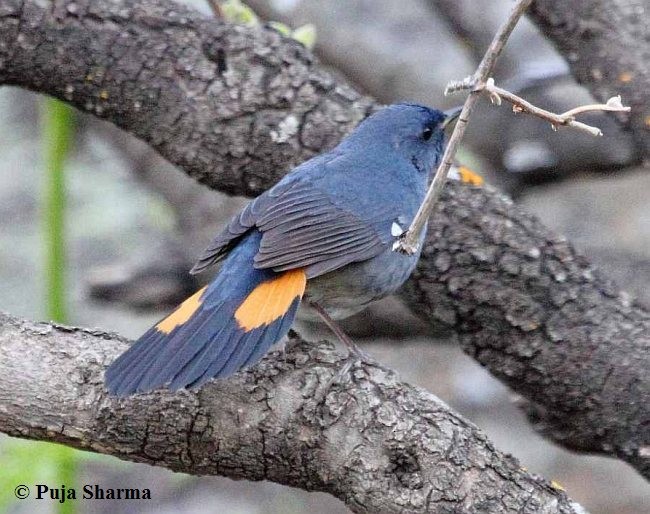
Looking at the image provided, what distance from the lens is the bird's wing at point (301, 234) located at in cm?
292

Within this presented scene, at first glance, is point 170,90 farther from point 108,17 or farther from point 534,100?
point 534,100

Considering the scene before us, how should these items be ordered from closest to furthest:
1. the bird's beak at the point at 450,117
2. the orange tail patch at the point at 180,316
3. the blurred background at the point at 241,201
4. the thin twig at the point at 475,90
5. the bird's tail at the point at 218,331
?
the thin twig at the point at 475,90
the bird's tail at the point at 218,331
the orange tail patch at the point at 180,316
the bird's beak at the point at 450,117
the blurred background at the point at 241,201

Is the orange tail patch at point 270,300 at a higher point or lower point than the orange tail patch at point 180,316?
higher

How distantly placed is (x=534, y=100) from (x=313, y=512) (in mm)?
2421

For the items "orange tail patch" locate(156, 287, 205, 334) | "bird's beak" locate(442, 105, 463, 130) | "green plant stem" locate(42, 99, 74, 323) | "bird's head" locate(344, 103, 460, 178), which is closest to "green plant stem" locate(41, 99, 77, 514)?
"green plant stem" locate(42, 99, 74, 323)

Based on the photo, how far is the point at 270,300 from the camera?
2744mm

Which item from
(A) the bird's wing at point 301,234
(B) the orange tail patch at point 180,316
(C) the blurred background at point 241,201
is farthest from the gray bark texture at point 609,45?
(B) the orange tail patch at point 180,316

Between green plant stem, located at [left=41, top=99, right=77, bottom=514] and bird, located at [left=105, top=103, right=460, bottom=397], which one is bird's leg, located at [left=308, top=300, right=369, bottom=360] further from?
green plant stem, located at [left=41, top=99, right=77, bottom=514]

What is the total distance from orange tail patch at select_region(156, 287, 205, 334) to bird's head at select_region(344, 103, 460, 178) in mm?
875

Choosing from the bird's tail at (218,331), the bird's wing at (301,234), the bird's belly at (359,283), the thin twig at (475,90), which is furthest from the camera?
the bird's belly at (359,283)

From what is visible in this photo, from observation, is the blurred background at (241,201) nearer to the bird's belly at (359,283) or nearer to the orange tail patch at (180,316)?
the bird's belly at (359,283)

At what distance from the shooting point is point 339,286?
317cm

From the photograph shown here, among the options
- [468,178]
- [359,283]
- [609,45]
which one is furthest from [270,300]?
[609,45]

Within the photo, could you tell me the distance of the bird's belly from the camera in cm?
303
